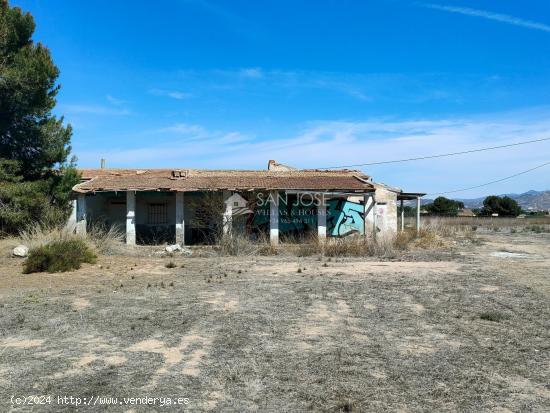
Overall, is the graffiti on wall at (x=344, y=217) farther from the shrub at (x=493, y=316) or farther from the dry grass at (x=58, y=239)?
the shrub at (x=493, y=316)

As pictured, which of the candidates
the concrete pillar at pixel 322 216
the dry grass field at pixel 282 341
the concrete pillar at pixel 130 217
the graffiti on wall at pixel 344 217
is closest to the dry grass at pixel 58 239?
A: the concrete pillar at pixel 130 217

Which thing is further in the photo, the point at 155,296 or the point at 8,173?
the point at 8,173

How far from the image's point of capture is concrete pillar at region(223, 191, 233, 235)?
2051 centimetres

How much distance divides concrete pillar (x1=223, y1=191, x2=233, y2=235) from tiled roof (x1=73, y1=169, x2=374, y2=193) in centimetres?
47

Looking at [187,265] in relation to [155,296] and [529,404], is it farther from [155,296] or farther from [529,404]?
[529,404]

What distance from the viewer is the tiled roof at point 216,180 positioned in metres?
21.3

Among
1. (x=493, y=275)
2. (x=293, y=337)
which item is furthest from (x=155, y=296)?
(x=493, y=275)

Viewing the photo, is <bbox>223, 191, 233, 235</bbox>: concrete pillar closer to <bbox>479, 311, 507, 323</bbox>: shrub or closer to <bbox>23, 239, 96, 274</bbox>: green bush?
<bbox>23, 239, 96, 274</bbox>: green bush

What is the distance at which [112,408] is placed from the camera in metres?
4.11

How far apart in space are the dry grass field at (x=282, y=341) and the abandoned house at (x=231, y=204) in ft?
30.2

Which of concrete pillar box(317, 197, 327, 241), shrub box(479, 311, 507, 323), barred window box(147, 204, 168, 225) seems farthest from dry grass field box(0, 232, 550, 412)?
barred window box(147, 204, 168, 225)

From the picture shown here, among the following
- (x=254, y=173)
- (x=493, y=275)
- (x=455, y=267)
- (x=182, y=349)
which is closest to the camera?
(x=182, y=349)

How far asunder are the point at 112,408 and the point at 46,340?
8.77ft

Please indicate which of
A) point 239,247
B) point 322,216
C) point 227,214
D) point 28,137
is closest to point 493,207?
point 322,216
